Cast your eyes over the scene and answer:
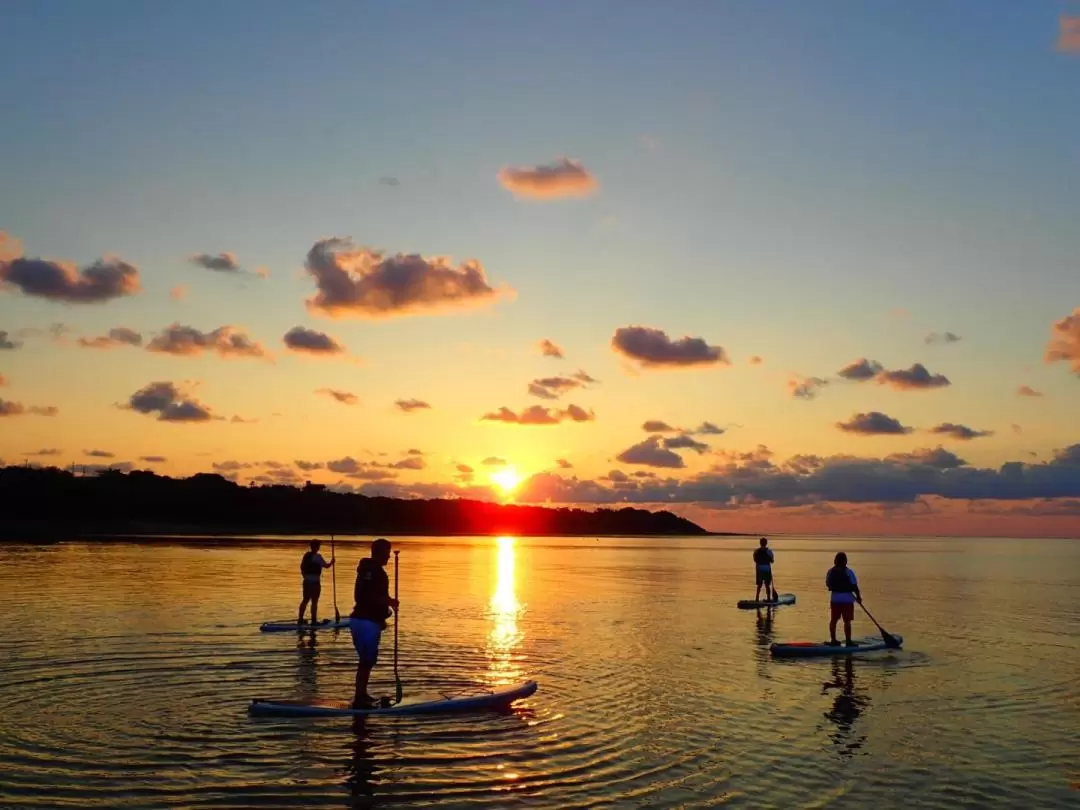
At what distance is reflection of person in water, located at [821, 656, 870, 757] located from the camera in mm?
14867

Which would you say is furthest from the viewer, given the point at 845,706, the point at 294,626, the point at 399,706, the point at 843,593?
the point at 294,626

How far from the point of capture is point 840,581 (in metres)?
24.8

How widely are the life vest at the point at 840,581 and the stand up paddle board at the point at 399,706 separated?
10.9m

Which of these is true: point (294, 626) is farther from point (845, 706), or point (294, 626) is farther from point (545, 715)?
point (845, 706)

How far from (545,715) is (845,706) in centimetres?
592

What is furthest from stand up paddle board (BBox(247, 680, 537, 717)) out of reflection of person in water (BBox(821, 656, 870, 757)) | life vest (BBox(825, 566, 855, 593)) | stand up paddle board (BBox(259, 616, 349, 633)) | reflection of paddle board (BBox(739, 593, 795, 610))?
reflection of paddle board (BBox(739, 593, 795, 610))

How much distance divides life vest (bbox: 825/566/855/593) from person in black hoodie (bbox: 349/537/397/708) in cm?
1329


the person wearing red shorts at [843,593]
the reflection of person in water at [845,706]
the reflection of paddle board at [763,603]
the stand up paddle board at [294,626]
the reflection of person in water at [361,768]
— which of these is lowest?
the reflection of paddle board at [763,603]

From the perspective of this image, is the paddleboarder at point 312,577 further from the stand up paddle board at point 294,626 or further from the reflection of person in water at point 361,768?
the reflection of person in water at point 361,768

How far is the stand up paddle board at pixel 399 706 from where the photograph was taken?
15.5 m

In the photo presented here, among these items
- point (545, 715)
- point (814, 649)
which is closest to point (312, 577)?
point (545, 715)

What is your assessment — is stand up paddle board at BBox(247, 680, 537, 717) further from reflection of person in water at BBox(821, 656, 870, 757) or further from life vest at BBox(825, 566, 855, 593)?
life vest at BBox(825, 566, 855, 593)

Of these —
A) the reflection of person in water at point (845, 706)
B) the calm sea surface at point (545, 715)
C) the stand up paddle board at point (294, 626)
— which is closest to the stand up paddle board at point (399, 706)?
the calm sea surface at point (545, 715)

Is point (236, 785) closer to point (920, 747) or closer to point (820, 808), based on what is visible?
point (820, 808)
